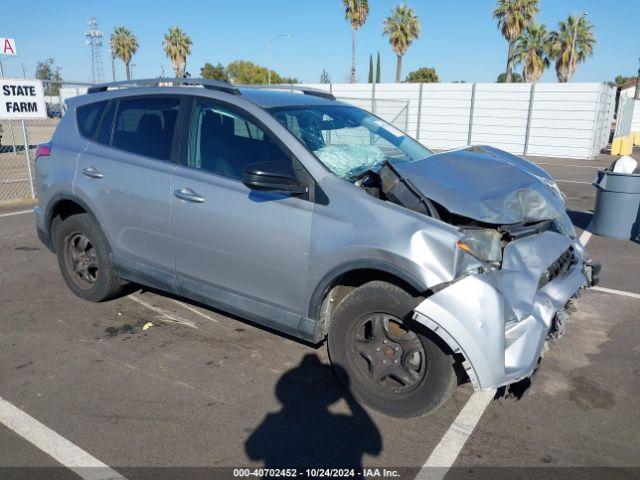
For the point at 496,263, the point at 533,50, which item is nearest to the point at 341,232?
the point at 496,263

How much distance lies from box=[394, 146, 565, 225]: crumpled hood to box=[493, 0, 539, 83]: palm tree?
32619 millimetres

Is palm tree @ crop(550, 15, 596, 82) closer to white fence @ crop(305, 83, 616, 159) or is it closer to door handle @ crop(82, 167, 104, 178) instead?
white fence @ crop(305, 83, 616, 159)

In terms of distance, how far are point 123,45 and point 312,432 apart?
59.0 meters

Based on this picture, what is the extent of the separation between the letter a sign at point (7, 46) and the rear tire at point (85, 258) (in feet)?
26.8

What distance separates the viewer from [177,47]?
4638 centimetres

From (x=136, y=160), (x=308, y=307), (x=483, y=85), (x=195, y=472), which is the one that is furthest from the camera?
(x=483, y=85)

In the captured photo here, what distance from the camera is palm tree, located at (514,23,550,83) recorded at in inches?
1432

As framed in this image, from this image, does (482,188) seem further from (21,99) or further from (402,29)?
(402,29)

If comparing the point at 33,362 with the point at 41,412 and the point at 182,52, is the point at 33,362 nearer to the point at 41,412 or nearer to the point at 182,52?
the point at 41,412

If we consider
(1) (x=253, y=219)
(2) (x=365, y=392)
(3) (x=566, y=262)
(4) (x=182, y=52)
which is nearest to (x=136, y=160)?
(1) (x=253, y=219)

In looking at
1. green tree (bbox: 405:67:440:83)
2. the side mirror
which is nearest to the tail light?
the side mirror

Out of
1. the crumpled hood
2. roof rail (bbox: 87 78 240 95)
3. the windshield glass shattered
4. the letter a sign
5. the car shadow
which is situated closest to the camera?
the car shadow

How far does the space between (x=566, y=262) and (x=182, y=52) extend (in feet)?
160

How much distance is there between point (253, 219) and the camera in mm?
3373
